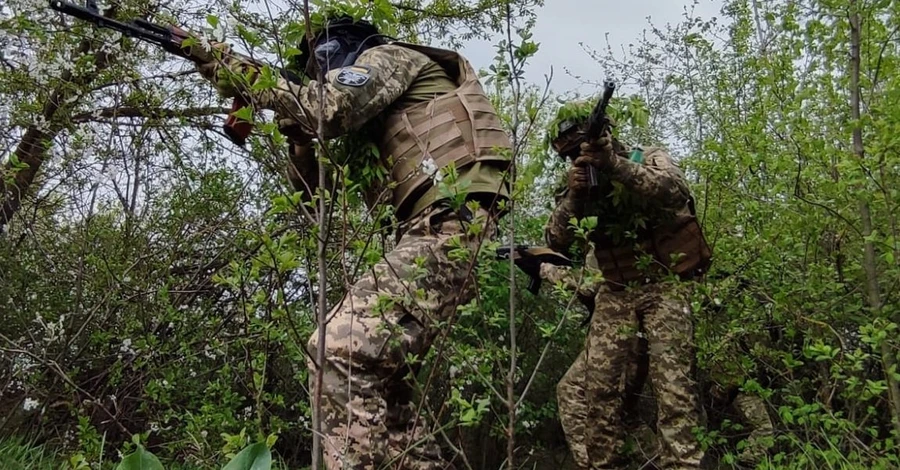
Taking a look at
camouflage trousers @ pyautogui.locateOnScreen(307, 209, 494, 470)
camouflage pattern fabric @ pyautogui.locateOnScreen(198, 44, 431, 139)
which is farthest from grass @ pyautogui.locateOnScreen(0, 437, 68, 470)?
camouflage pattern fabric @ pyautogui.locateOnScreen(198, 44, 431, 139)

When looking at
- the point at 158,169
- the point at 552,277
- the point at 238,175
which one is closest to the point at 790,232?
the point at 552,277

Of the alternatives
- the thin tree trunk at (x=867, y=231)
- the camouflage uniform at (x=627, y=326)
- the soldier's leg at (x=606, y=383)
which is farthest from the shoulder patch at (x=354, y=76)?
the soldier's leg at (x=606, y=383)

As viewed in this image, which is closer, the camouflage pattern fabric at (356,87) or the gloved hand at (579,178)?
the camouflage pattern fabric at (356,87)

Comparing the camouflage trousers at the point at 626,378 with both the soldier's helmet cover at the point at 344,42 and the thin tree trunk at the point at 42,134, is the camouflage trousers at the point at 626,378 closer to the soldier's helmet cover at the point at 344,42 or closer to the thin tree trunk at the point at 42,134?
the soldier's helmet cover at the point at 344,42

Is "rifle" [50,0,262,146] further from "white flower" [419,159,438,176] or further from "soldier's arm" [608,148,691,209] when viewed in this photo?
"soldier's arm" [608,148,691,209]

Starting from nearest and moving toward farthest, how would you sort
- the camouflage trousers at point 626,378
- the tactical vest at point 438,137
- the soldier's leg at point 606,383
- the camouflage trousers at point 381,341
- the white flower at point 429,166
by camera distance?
1. the white flower at point 429,166
2. the camouflage trousers at point 381,341
3. the tactical vest at point 438,137
4. the camouflage trousers at point 626,378
5. the soldier's leg at point 606,383

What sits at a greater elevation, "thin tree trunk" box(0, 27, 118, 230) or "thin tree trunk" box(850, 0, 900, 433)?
"thin tree trunk" box(0, 27, 118, 230)

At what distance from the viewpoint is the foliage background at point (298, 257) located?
2.24m

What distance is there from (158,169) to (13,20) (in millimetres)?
947

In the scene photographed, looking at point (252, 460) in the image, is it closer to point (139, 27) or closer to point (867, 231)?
point (867, 231)

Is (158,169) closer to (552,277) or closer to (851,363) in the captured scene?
(552,277)

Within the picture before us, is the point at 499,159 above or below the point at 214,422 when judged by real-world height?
above

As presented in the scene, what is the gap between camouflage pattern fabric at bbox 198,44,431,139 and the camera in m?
2.18

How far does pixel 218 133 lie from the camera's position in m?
4.20
